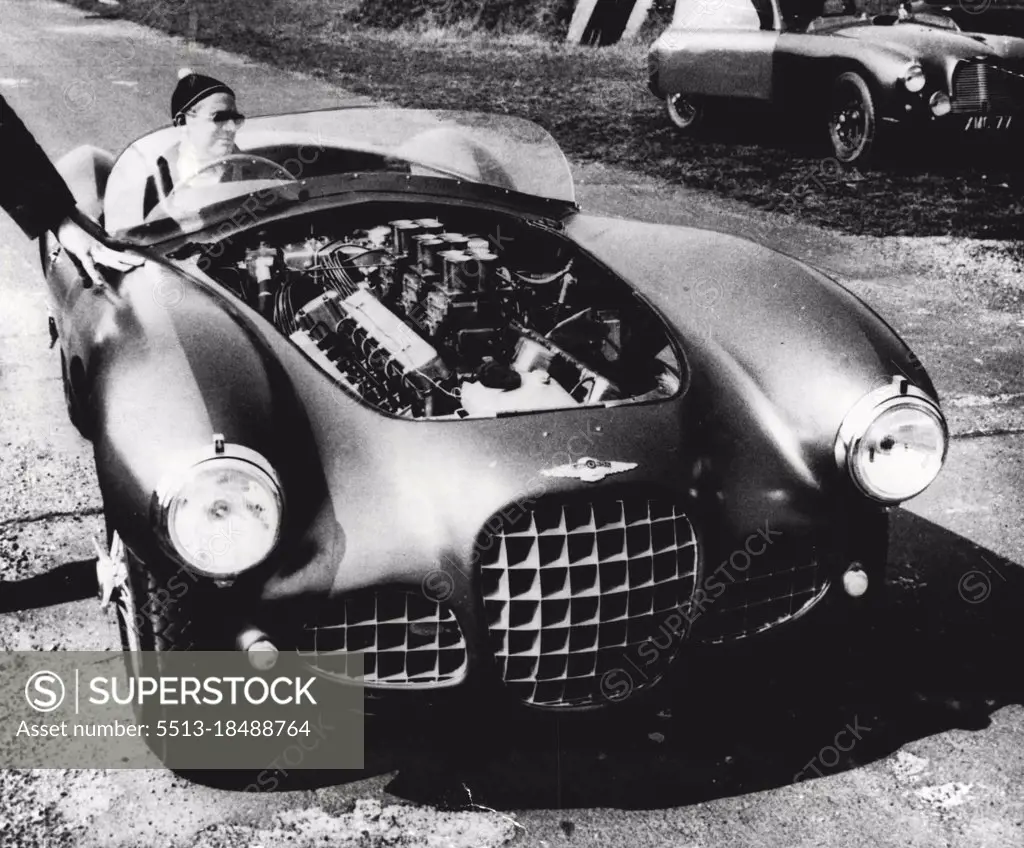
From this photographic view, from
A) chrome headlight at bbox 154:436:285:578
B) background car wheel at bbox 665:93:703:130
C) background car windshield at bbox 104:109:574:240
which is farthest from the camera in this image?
background car wheel at bbox 665:93:703:130

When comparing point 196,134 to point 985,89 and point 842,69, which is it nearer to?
point 842,69

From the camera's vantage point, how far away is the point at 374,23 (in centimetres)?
2012

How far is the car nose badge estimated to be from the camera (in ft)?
9.39

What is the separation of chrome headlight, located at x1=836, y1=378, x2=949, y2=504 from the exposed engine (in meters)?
0.53

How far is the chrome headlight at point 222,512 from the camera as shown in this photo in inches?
105

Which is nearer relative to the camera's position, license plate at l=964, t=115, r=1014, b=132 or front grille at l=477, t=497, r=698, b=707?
front grille at l=477, t=497, r=698, b=707

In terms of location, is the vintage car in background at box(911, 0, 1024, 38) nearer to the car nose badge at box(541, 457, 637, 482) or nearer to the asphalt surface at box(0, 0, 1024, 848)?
the asphalt surface at box(0, 0, 1024, 848)

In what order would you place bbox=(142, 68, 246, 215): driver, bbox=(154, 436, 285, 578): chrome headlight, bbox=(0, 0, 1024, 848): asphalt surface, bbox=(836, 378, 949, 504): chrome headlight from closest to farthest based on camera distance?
bbox=(154, 436, 285, 578): chrome headlight < bbox=(0, 0, 1024, 848): asphalt surface < bbox=(836, 378, 949, 504): chrome headlight < bbox=(142, 68, 246, 215): driver

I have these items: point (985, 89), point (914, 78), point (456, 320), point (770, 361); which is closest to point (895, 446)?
point (770, 361)

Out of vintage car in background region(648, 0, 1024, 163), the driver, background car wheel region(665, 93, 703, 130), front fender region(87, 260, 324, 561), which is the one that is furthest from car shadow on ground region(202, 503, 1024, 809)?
background car wheel region(665, 93, 703, 130)

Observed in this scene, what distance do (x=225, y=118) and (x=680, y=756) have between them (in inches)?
113

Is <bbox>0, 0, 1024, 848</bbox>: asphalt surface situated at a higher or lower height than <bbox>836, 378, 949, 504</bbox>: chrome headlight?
lower

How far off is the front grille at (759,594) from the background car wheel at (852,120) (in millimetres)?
7305

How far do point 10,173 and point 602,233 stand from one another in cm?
193
